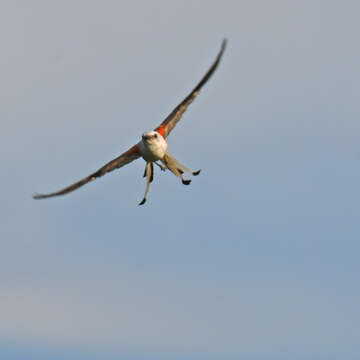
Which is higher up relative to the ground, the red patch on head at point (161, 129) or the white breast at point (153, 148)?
the red patch on head at point (161, 129)

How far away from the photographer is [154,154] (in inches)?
2557

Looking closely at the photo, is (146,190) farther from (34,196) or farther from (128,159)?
(34,196)

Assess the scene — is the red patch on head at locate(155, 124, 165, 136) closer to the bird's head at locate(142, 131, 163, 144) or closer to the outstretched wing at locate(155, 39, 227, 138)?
the outstretched wing at locate(155, 39, 227, 138)

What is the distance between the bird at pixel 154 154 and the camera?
64.5 meters

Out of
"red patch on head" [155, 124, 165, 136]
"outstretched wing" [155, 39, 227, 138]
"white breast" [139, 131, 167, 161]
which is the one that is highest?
"outstretched wing" [155, 39, 227, 138]

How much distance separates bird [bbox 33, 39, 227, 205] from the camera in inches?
2539

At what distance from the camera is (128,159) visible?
67062mm

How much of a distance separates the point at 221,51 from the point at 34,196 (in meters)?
15.4

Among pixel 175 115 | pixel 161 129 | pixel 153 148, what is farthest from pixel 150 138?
pixel 175 115

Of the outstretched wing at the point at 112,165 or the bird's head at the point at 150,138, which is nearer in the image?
the bird's head at the point at 150,138

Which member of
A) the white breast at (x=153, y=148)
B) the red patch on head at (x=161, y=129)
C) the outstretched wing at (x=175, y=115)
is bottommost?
the white breast at (x=153, y=148)

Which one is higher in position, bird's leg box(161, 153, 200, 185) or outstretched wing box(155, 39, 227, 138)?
outstretched wing box(155, 39, 227, 138)

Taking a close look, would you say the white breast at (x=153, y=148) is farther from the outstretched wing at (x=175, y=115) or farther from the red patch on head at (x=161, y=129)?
the outstretched wing at (x=175, y=115)

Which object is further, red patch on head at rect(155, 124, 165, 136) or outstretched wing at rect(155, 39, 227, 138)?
red patch on head at rect(155, 124, 165, 136)
